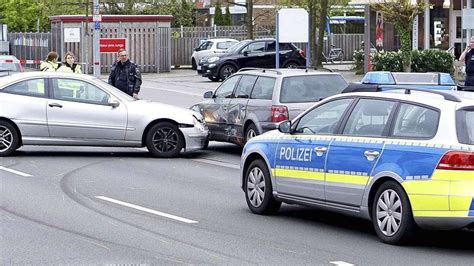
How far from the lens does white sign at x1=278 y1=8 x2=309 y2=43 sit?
26484 millimetres

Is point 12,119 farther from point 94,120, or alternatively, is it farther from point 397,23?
point 397,23

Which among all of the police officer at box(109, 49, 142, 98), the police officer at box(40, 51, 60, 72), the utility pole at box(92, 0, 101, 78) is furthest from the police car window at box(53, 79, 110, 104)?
the utility pole at box(92, 0, 101, 78)

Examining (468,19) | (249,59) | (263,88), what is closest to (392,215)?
(263,88)

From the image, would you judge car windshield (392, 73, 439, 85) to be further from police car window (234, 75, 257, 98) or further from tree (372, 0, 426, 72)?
tree (372, 0, 426, 72)

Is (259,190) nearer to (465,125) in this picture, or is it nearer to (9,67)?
(465,125)

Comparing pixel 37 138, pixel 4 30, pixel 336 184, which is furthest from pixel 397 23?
pixel 4 30

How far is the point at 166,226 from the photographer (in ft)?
36.2

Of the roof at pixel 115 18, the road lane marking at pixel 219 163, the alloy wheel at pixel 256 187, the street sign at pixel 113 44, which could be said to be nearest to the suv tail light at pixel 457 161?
the alloy wheel at pixel 256 187

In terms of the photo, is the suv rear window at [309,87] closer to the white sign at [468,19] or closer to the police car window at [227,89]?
the police car window at [227,89]

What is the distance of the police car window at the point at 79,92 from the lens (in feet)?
59.4

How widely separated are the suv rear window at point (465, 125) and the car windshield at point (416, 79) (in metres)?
5.08

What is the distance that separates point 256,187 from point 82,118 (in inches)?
264

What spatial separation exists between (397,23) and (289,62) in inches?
521

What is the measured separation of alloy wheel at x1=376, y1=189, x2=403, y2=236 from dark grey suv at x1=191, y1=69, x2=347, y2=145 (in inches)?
274
